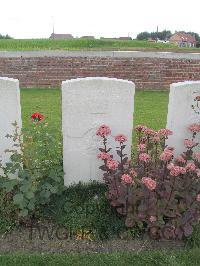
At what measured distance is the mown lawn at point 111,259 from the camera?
10.4 ft

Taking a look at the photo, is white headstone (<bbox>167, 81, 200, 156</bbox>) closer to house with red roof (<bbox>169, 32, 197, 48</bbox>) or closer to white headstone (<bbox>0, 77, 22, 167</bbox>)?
white headstone (<bbox>0, 77, 22, 167</bbox>)

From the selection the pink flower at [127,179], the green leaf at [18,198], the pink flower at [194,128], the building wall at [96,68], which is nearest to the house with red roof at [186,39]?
the building wall at [96,68]

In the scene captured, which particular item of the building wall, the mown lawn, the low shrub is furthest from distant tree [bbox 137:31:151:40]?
the mown lawn

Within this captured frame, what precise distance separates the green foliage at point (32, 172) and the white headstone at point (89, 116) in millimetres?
216

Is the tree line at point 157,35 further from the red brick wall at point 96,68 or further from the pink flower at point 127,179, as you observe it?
the pink flower at point 127,179

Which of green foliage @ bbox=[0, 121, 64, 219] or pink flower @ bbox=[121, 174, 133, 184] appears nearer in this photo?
pink flower @ bbox=[121, 174, 133, 184]

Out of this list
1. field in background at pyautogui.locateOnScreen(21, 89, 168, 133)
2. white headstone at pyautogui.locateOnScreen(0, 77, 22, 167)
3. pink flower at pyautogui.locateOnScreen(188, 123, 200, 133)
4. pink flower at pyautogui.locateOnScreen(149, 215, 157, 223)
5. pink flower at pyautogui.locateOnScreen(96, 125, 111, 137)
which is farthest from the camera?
field in background at pyautogui.locateOnScreen(21, 89, 168, 133)

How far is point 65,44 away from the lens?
56.5 ft

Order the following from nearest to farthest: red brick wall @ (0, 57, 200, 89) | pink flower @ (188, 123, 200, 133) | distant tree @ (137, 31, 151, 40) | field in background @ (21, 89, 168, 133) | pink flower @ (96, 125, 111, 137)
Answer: pink flower @ (96, 125, 111, 137) < pink flower @ (188, 123, 200, 133) < field in background @ (21, 89, 168, 133) < red brick wall @ (0, 57, 200, 89) < distant tree @ (137, 31, 151, 40)

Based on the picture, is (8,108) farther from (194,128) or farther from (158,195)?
(194,128)

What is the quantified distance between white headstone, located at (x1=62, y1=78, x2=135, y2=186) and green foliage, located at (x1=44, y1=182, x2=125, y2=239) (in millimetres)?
258

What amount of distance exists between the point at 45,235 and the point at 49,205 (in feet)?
1.17

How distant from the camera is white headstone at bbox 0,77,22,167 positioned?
3885mm

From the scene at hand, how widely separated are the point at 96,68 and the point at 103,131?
21.7 feet
